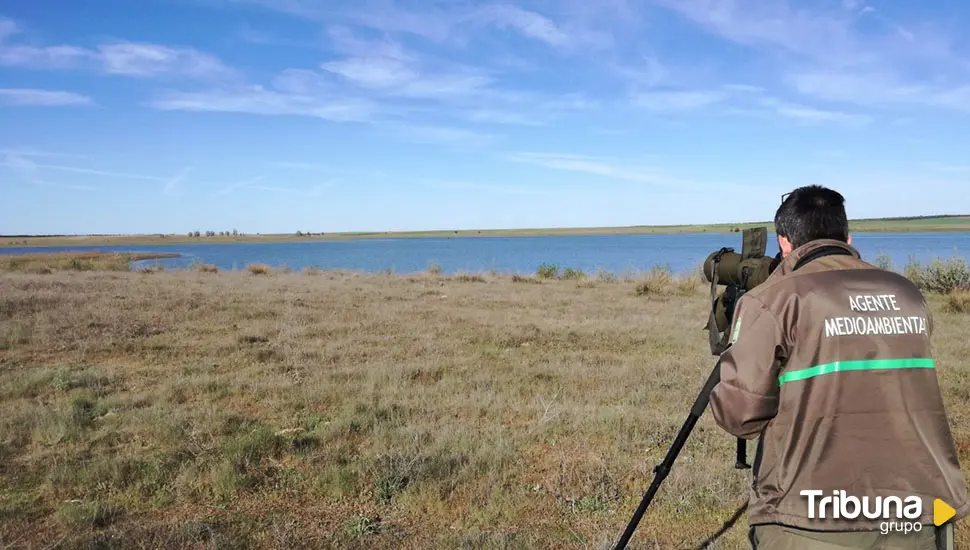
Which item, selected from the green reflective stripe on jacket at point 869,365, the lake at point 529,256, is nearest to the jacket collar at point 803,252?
the green reflective stripe on jacket at point 869,365

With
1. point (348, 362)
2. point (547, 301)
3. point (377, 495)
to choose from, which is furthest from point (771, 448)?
point (547, 301)

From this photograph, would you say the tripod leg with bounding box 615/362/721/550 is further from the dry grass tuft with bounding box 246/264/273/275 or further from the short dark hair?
the dry grass tuft with bounding box 246/264/273/275

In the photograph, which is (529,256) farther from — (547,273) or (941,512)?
(941,512)

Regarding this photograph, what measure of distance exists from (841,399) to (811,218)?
59cm

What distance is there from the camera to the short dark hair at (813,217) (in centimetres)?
189

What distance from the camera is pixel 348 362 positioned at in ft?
27.0

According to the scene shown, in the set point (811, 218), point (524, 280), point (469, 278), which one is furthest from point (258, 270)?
point (811, 218)

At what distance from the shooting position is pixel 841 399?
5.54 ft

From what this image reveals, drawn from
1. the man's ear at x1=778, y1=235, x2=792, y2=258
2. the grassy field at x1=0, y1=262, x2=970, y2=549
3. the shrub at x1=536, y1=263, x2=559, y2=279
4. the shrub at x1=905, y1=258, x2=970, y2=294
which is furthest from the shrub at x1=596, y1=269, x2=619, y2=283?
the man's ear at x1=778, y1=235, x2=792, y2=258

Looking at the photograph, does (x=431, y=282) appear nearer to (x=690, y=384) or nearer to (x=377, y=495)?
(x=690, y=384)

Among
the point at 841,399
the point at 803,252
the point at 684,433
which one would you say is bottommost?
the point at 684,433

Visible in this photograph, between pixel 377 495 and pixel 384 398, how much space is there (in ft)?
7.41

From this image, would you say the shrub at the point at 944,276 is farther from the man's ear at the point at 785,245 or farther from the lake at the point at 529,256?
the man's ear at the point at 785,245

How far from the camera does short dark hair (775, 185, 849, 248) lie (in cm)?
189
